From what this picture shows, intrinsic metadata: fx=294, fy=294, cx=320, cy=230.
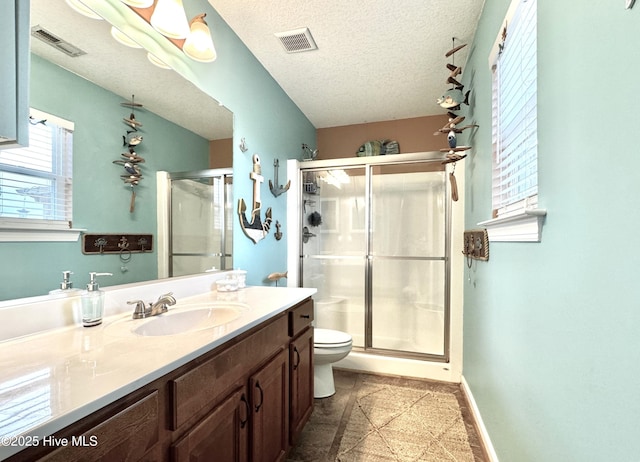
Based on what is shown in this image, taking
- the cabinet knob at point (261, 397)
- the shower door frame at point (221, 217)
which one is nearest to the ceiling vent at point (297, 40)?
the shower door frame at point (221, 217)

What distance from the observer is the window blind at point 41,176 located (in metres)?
0.85

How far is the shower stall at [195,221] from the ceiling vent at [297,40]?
3.33 ft

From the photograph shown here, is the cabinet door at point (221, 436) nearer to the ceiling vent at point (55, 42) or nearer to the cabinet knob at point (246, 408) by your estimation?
the cabinet knob at point (246, 408)

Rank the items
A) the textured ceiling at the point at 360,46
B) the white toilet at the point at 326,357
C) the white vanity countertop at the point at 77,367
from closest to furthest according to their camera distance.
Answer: the white vanity countertop at the point at 77,367, the textured ceiling at the point at 360,46, the white toilet at the point at 326,357

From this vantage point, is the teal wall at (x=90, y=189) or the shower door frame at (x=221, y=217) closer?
the teal wall at (x=90, y=189)

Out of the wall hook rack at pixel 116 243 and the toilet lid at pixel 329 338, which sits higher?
the wall hook rack at pixel 116 243

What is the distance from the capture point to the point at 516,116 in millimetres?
1215

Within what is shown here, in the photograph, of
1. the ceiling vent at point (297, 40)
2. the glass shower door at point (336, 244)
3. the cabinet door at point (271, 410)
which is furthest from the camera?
the glass shower door at point (336, 244)

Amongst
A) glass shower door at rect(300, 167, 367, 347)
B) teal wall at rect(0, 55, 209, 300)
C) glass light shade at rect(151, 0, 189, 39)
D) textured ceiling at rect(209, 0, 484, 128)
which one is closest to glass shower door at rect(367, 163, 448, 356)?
glass shower door at rect(300, 167, 367, 347)

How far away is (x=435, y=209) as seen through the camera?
2898 millimetres

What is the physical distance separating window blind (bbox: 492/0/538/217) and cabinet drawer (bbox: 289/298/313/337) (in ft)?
3.72

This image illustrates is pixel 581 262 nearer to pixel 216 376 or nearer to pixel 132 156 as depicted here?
pixel 216 376

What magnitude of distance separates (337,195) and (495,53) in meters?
1.97

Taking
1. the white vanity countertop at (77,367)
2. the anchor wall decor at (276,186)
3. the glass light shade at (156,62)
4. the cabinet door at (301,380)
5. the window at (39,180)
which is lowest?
the cabinet door at (301,380)
